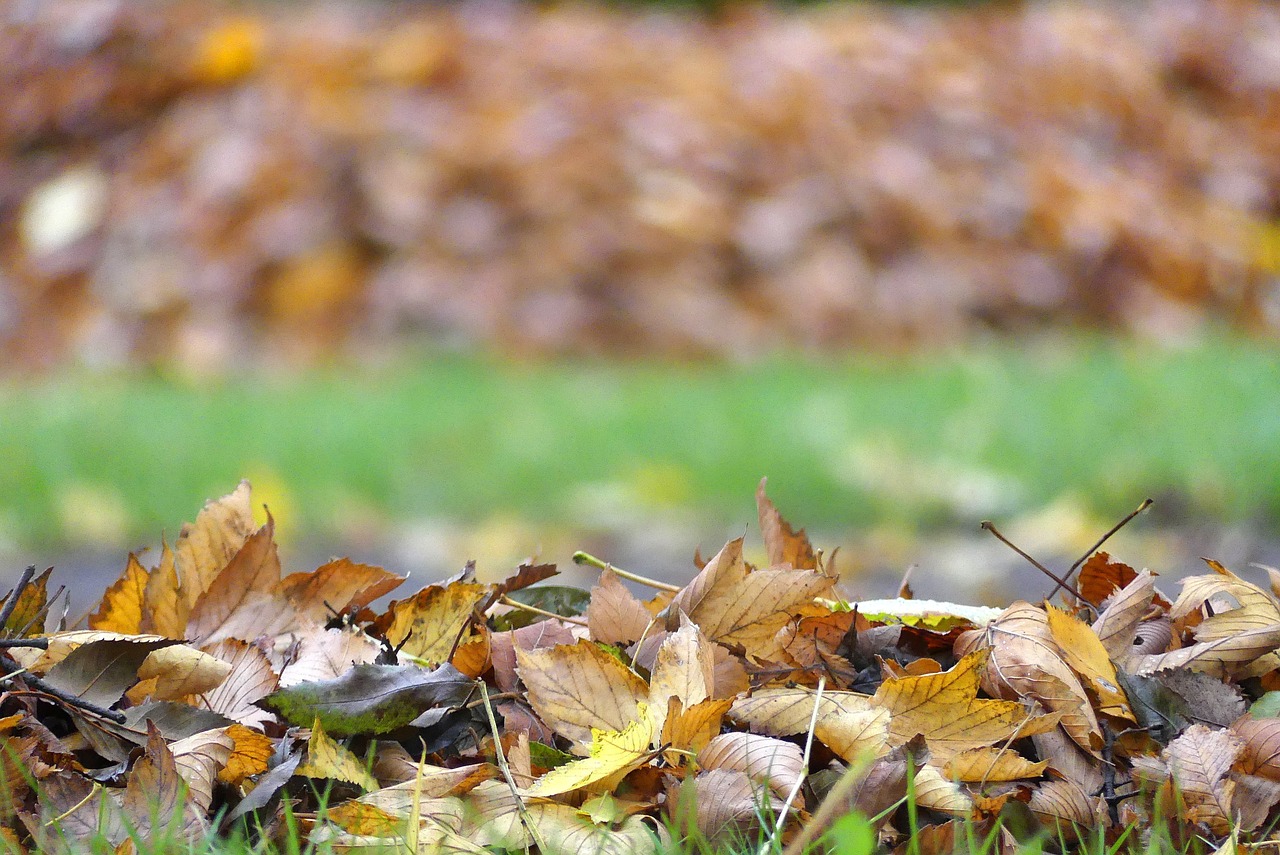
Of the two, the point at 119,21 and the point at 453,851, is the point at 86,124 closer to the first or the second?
the point at 119,21

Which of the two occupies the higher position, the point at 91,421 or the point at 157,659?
the point at 157,659

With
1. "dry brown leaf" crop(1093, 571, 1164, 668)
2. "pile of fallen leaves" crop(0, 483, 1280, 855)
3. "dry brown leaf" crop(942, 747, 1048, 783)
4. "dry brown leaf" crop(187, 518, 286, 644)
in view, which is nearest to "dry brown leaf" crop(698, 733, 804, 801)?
"pile of fallen leaves" crop(0, 483, 1280, 855)

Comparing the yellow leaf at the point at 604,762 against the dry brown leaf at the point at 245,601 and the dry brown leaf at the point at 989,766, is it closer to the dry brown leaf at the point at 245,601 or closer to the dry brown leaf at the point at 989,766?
the dry brown leaf at the point at 989,766

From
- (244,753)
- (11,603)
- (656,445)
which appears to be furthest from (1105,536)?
(656,445)

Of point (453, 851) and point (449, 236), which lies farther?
point (449, 236)

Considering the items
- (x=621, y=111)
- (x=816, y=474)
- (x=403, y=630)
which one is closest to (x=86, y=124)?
(x=621, y=111)

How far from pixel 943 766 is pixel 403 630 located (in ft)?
1.77

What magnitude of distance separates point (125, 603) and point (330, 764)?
37cm

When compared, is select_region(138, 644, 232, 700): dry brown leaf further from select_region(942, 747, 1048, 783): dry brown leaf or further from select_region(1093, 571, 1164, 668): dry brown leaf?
select_region(1093, 571, 1164, 668): dry brown leaf

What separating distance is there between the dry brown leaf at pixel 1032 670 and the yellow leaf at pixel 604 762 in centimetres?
34

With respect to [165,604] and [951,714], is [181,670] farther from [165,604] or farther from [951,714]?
[951,714]

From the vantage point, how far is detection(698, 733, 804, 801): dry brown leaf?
3.77 ft

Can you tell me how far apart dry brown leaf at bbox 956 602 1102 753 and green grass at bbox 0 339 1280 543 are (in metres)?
2.50

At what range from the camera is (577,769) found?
1.13 m
